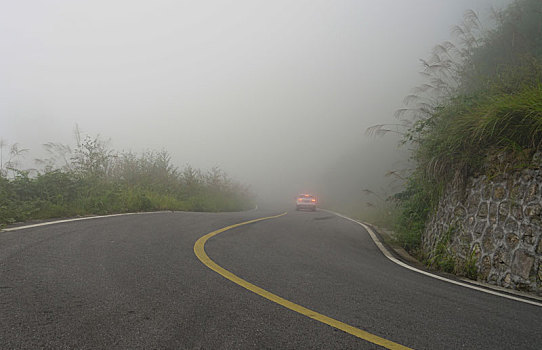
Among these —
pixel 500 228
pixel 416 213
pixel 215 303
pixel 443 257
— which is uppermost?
pixel 416 213

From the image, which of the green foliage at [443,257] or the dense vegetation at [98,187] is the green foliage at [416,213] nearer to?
the green foliage at [443,257]

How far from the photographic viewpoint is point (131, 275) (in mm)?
3564

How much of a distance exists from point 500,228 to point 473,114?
6.71 ft

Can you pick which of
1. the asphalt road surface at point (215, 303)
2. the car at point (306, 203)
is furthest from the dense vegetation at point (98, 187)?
the car at point (306, 203)

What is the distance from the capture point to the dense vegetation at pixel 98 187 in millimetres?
8016

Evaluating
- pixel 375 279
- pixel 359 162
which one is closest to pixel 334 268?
pixel 375 279

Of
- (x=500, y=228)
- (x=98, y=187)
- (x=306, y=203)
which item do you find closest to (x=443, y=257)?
(x=500, y=228)

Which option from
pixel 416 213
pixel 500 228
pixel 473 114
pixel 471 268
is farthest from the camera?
pixel 416 213

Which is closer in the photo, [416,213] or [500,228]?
[500,228]

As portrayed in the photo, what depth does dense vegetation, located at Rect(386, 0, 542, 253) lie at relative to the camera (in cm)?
514

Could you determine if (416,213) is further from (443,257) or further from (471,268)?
(471,268)

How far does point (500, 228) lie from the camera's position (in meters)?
5.04

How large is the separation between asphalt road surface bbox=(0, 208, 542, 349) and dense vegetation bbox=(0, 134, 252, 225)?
10.6ft

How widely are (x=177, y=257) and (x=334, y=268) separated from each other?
89.8 inches
